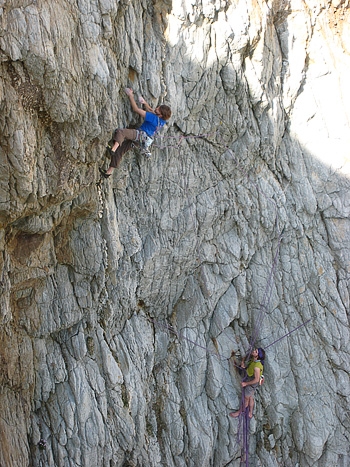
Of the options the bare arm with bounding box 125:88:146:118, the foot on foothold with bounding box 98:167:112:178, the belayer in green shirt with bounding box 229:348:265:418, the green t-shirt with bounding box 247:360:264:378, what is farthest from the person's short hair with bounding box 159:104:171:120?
the green t-shirt with bounding box 247:360:264:378

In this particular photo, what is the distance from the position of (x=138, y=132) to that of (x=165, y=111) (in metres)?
0.59

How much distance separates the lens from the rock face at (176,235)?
6859mm

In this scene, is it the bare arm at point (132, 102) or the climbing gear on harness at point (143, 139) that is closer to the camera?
the bare arm at point (132, 102)

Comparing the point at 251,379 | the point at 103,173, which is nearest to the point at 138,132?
the point at 103,173

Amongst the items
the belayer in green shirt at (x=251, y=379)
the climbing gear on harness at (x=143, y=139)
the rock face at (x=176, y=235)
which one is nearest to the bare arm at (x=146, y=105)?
the rock face at (x=176, y=235)

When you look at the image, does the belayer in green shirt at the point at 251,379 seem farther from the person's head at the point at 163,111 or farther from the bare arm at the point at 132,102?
the bare arm at the point at 132,102

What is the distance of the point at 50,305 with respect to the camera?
866 centimetres

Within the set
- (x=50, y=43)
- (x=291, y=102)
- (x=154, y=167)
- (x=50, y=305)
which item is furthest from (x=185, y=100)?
(x=50, y=305)

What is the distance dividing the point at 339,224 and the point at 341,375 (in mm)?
3474

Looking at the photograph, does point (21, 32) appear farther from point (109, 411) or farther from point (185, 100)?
point (109, 411)

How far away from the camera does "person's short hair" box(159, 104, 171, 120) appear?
8281 mm

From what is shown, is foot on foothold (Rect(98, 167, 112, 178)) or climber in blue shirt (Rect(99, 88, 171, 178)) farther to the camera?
foot on foothold (Rect(98, 167, 112, 178))

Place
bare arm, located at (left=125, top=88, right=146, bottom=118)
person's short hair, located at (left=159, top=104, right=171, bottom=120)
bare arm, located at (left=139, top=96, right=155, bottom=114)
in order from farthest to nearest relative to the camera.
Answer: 1. person's short hair, located at (left=159, top=104, right=171, bottom=120)
2. bare arm, located at (left=139, top=96, right=155, bottom=114)
3. bare arm, located at (left=125, top=88, right=146, bottom=118)

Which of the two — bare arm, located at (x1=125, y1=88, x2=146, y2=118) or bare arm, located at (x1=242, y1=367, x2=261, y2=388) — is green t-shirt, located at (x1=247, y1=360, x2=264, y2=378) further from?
bare arm, located at (x1=125, y1=88, x2=146, y2=118)
